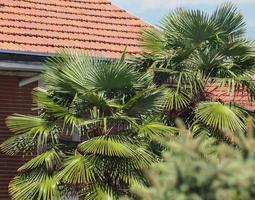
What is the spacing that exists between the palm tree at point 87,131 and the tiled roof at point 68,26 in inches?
64.6

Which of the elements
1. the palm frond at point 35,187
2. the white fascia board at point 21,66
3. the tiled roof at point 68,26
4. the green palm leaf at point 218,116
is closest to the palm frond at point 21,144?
the palm frond at point 35,187

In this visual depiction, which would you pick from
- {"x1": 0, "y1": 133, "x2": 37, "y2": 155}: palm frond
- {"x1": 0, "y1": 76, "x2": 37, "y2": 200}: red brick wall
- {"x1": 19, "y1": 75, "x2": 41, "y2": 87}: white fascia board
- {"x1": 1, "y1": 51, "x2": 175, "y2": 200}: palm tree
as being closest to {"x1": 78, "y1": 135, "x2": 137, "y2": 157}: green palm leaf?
{"x1": 1, "y1": 51, "x2": 175, "y2": 200}: palm tree

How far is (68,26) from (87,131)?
3.50 metres

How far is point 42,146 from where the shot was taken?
29.7 feet

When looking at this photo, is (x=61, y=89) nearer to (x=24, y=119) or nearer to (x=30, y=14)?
(x=24, y=119)

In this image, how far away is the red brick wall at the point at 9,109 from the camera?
34.9ft

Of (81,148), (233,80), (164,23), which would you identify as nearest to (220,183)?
(81,148)

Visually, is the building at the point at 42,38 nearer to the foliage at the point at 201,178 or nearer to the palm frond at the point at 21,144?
the palm frond at the point at 21,144

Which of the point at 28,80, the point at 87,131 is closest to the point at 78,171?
the point at 87,131

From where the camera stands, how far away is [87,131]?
8.96 meters

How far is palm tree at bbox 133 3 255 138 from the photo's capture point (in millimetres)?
9750

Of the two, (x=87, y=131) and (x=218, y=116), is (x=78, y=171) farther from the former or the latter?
(x=218, y=116)

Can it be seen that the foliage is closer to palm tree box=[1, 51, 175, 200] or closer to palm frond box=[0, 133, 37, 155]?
palm tree box=[1, 51, 175, 200]

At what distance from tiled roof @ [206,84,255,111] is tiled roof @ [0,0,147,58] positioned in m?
1.81
